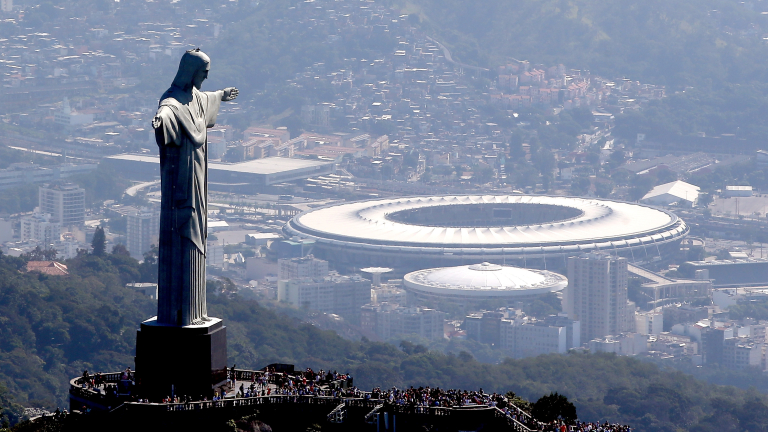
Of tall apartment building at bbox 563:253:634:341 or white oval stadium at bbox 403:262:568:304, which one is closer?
tall apartment building at bbox 563:253:634:341

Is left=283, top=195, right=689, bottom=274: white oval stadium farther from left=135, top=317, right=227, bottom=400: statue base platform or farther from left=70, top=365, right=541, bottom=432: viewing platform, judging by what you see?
left=70, top=365, right=541, bottom=432: viewing platform

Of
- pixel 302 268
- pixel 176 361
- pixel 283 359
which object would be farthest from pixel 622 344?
pixel 176 361

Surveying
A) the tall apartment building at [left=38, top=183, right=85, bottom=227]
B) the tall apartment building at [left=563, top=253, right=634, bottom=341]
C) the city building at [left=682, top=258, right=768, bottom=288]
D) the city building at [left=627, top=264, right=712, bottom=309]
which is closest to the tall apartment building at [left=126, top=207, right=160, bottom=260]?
the tall apartment building at [left=38, top=183, right=85, bottom=227]

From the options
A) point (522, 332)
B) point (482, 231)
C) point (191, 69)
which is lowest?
point (522, 332)

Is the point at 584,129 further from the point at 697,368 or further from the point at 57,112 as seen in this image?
the point at 697,368

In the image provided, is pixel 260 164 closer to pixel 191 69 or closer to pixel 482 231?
pixel 482 231

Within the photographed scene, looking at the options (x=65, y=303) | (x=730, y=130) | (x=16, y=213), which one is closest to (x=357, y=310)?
(x=65, y=303)
